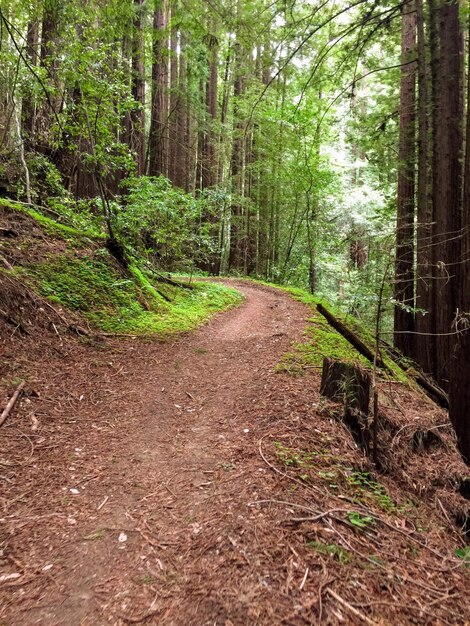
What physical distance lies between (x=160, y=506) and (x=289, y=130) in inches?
544

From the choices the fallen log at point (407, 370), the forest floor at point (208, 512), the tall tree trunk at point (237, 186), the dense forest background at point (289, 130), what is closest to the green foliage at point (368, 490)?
the forest floor at point (208, 512)

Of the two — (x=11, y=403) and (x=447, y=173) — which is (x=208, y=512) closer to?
(x=11, y=403)

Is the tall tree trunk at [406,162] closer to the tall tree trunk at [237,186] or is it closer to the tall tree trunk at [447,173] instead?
the tall tree trunk at [447,173]

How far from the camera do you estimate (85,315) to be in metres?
6.20

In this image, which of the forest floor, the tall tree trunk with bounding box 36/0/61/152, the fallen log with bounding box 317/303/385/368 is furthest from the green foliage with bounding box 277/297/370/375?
the tall tree trunk with bounding box 36/0/61/152

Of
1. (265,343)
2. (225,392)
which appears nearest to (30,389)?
(225,392)

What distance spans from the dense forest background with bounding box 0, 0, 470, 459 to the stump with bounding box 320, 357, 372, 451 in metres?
0.70

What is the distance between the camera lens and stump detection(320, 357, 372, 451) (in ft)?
12.6

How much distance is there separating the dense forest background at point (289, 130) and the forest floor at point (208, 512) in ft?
4.36

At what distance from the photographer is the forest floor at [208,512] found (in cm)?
192

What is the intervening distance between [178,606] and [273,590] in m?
0.48

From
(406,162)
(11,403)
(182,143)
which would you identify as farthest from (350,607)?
(182,143)

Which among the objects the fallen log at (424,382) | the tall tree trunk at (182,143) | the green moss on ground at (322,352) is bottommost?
the fallen log at (424,382)

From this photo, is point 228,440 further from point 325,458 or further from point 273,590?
point 273,590
